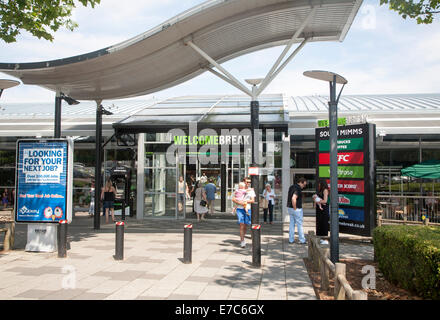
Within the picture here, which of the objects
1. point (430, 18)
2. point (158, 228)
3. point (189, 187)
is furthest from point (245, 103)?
point (430, 18)

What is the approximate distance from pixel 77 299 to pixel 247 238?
6.62 metres

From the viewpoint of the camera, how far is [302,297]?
5.73 meters

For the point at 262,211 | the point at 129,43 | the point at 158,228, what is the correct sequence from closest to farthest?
the point at 129,43, the point at 158,228, the point at 262,211

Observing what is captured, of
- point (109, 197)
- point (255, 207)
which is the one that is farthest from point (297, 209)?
point (109, 197)

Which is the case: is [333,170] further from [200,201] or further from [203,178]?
[203,178]

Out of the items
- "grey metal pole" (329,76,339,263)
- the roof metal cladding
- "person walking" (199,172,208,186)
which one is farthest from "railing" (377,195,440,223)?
"person walking" (199,172,208,186)

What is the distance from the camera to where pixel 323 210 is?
1027 cm

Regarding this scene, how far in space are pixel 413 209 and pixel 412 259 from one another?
9.04m

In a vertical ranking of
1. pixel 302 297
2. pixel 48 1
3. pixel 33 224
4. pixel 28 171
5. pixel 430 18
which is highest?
pixel 48 1

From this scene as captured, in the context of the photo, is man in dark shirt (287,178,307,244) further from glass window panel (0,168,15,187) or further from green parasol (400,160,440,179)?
glass window panel (0,168,15,187)

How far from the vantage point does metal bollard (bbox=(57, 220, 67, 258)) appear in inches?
338

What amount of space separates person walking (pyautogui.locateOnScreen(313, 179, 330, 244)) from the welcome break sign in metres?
0.40

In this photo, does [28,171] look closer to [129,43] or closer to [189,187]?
[129,43]
